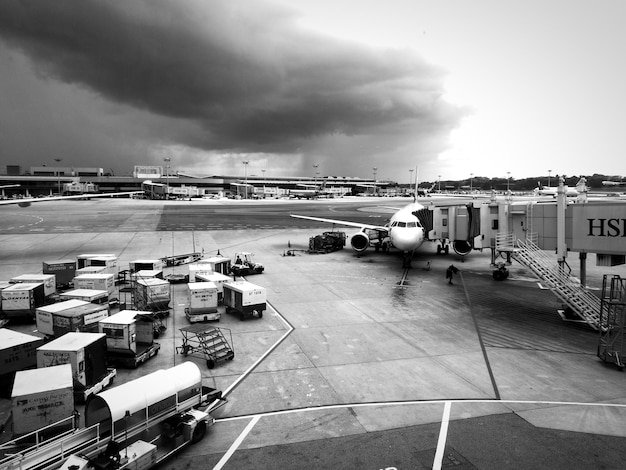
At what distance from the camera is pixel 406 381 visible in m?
17.4

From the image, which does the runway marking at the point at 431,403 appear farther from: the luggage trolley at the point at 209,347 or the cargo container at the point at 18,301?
the cargo container at the point at 18,301

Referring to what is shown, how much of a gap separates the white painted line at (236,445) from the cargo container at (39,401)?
16.5ft

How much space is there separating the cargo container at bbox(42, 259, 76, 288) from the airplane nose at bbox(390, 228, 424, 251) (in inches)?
1073

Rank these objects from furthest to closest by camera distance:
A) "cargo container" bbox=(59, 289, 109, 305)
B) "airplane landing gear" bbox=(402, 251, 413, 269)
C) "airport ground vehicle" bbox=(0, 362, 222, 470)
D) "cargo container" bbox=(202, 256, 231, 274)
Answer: "airplane landing gear" bbox=(402, 251, 413, 269)
"cargo container" bbox=(202, 256, 231, 274)
"cargo container" bbox=(59, 289, 109, 305)
"airport ground vehicle" bbox=(0, 362, 222, 470)

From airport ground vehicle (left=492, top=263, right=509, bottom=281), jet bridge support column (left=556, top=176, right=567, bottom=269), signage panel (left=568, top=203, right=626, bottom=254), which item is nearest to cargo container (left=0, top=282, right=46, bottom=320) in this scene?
jet bridge support column (left=556, top=176, right=567, bottom=269)

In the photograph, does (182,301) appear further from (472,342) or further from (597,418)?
(597,418)

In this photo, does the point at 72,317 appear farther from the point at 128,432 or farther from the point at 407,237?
the point at 407,237

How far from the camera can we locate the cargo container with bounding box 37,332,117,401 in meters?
15.6

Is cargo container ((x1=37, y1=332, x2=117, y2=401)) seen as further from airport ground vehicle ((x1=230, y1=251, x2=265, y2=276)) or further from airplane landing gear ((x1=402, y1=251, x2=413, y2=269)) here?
airplane landing gear ((x1=402, y1=251, x2=413, y2=269))

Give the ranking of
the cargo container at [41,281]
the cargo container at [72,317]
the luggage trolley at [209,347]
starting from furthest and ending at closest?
the cargo container at [41,281], the cargo container at [72,317], the luggage trolley at [209,347]

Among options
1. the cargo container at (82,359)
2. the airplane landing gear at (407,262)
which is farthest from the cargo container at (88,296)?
the airplane landing gear at (407,262)

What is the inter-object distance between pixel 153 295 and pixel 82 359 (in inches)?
388

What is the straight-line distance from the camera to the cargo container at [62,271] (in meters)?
33.0

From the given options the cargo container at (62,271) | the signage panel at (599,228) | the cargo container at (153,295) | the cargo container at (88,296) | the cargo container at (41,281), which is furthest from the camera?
the cargo container at (62,271)
